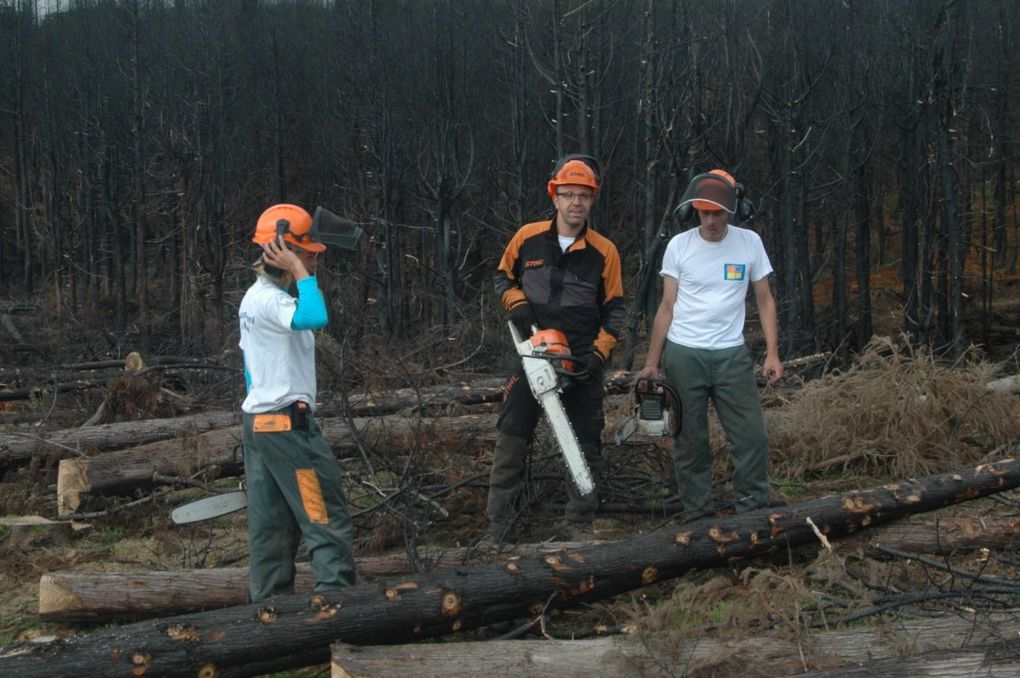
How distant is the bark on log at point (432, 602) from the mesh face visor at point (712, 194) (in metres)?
1.52

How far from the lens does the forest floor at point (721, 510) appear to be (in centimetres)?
402

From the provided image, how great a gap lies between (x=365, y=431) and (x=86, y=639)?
127 inches

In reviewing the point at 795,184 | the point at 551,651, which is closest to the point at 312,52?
the point at 795,184

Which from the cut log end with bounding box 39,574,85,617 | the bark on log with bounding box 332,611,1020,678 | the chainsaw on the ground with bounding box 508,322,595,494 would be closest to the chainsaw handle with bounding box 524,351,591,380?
the chainsaw on the ground with bounding box 508,322,595,494

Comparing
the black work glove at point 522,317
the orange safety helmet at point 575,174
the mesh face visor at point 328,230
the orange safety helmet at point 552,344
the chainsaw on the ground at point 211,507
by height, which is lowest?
the chainsaw on the ground at point 211,507

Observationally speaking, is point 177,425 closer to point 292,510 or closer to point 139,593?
point 139,593

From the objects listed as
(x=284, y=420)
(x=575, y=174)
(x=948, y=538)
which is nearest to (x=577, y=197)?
(x=575, y=174)

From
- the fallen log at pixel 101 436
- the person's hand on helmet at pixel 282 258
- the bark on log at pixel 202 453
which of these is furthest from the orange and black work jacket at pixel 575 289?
the fallen log at pixel 101 436

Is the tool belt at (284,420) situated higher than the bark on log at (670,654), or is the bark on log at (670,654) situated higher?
the tool belt at (284,420)

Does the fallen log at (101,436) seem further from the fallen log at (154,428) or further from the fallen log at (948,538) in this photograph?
the fallen log at (948,538)

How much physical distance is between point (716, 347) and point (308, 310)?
2.28 meters

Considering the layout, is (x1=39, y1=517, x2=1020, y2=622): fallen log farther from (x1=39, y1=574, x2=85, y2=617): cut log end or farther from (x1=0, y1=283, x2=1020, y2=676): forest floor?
(x1=0, y1=283, x2=1020, y2=676): forest floor

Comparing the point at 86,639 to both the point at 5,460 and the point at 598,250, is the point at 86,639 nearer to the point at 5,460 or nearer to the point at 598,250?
the point at 598,250

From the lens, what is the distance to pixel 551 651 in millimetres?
3697
